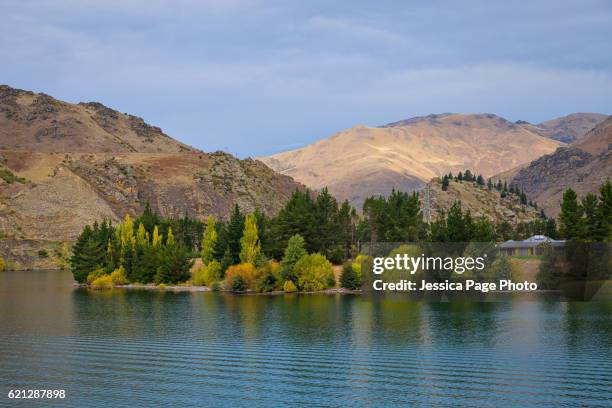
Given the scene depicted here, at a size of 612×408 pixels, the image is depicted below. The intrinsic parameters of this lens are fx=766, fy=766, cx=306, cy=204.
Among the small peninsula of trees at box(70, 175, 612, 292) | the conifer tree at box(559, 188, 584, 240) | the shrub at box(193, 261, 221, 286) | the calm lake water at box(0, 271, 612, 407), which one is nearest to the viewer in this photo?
the calm lake water at box(0, 271, 612, 407)

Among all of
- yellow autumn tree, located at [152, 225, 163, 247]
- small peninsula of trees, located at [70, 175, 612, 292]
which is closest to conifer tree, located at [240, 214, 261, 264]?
small peninsula of trees, located at [70, 175, 612, 292]

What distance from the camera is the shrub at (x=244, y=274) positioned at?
132250 mm

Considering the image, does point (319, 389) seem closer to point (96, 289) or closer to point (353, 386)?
point (353, 386)

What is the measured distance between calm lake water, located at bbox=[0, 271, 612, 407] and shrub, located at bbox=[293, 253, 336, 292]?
22.0 meters

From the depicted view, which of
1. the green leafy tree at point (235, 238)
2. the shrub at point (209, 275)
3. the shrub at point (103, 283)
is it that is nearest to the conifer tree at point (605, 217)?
the green leafy tree at point (235, 238)

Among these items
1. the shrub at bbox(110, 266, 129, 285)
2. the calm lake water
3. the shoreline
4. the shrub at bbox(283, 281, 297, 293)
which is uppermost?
the shrub at bbox(110, 266, 129, 285)

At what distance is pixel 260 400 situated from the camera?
5209 centimetres

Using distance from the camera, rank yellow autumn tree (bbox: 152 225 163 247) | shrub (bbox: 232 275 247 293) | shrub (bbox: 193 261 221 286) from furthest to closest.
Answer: yellow autumn tree (bbox: 152 225 163 247) → shrub (bbox: 193 261 221 286) → shrub (bbox: 232 275 247 293)

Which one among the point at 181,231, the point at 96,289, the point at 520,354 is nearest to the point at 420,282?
the point at 520,354

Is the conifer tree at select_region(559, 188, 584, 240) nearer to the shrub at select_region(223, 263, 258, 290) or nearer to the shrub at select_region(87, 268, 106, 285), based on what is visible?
the shrub at select_region(223, 263, 258, 290)

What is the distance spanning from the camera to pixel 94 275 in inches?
6088

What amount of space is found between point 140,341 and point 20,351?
1116cm

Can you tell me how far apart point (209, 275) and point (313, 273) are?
78.1 feet

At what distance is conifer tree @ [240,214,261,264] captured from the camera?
138m
